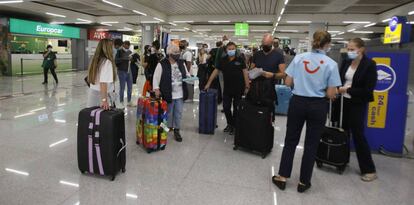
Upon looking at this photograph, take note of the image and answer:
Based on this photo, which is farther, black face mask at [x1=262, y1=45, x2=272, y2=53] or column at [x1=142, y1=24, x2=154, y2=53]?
column at [x1=142, y1=24, x2=154, y2=53]

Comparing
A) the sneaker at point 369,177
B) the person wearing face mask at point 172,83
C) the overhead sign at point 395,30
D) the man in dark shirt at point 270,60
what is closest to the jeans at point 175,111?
the person wearing face mask at point 172,83

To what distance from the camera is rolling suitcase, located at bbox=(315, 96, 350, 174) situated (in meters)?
3.11

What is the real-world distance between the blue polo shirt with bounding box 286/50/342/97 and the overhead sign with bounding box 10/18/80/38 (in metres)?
16.1

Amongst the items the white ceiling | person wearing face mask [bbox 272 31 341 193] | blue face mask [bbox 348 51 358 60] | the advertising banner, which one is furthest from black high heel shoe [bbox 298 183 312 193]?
the white ceiling

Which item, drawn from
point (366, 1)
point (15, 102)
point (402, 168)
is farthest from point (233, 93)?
point (366, 1)

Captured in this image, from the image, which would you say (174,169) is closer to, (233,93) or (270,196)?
(270,196)

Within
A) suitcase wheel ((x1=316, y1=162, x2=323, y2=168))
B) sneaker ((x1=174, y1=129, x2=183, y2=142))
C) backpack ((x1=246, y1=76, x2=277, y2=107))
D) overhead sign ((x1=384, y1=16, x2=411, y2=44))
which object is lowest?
suitcase wheel ((x1=316, y1=162, x2=323, y2=168))

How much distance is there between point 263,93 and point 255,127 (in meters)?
0.41

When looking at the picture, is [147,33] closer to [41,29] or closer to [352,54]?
[41,29]

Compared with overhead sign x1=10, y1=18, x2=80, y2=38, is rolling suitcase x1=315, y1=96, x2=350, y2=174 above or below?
below

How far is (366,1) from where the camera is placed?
1133cm

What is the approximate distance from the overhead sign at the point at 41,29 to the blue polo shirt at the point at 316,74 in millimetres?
16102

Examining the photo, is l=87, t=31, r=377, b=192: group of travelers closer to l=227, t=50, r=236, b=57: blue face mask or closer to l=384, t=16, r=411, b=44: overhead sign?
l=227, t=50, r=236, b=57: blue face mask

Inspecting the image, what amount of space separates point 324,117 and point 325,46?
1.93 feet
